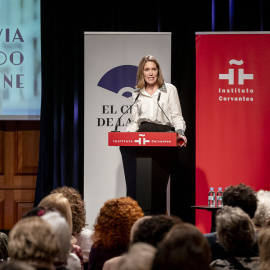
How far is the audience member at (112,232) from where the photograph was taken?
3.00 meters

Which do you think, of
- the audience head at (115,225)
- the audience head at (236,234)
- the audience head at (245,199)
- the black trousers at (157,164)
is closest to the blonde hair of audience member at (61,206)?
the audience head at (115,225)

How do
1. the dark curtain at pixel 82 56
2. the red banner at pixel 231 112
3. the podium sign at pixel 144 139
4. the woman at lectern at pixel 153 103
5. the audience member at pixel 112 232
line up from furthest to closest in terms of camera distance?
the dark curtain at pixel 82 56
the red banner at pixel 231 112
the woman at lectern at pixel 153 103
the podium sign at pixel 144 139
the audience member at pixel 112 232

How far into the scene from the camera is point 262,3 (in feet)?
20.8

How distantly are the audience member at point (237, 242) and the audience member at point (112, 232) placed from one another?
620mm

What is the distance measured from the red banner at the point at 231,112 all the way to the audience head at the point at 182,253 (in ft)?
13.3

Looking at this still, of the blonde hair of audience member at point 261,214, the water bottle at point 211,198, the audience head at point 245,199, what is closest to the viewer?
the audience head at point 245,199

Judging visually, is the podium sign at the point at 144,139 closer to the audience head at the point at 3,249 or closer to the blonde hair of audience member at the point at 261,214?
the blonde hair of audience member at the point at 261,214

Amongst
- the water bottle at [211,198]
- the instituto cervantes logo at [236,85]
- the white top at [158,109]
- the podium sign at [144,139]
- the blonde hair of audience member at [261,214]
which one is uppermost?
the instituto cervantes logo at [236,85]

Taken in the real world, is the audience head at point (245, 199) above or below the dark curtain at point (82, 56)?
below

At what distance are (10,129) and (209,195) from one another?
2684 mm

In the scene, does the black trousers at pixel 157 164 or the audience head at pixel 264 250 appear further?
the black trousers at pixel 157 164

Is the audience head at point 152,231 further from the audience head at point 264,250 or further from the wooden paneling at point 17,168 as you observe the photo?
the wooden paneling at point 17,168

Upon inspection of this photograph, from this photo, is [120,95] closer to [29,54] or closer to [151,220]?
[29,54]

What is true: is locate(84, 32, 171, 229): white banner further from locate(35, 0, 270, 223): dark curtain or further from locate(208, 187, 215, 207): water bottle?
locate(208, 187, 215, 207): water bottle
